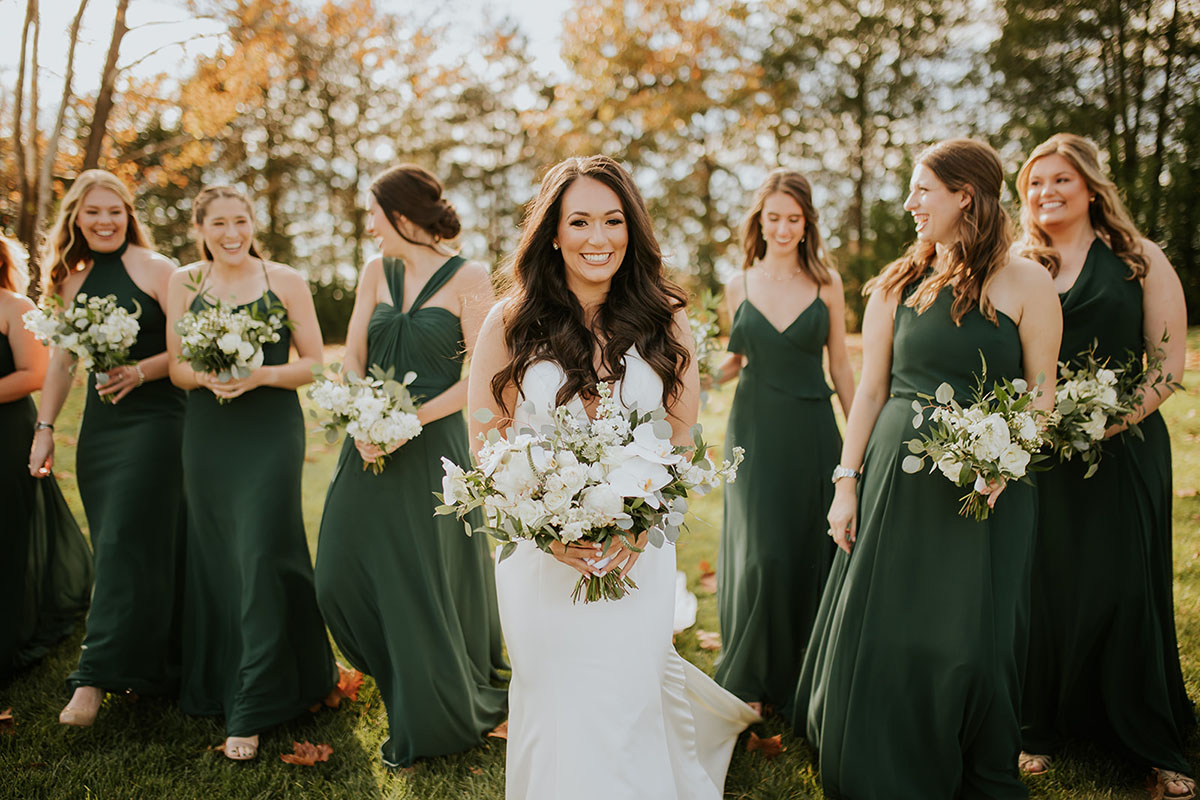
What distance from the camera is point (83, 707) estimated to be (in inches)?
188

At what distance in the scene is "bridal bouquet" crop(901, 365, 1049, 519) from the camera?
338 centimetres

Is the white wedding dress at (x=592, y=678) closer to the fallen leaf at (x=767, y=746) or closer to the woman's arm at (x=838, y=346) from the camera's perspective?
the fallen leaf at (x=767, y=746)

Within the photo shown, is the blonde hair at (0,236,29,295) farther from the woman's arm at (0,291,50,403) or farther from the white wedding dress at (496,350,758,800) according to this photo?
the white wedding dress at (496,350,758,800)

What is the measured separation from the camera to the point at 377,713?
493 centimetres

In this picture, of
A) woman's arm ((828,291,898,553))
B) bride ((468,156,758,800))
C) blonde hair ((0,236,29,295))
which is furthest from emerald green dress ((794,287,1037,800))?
blonde hair ((0,236,29,295))

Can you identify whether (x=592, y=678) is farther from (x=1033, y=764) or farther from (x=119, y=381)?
(x=119, y=381)

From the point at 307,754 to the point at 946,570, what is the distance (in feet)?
10.4

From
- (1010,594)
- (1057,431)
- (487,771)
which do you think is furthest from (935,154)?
(487,771)

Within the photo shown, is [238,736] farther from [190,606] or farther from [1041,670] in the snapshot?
[1041,670]

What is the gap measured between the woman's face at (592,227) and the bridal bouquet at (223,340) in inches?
81.6

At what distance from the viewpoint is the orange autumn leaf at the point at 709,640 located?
225 inches

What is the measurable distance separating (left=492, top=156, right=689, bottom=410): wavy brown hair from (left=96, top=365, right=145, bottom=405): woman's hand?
272 centimetres

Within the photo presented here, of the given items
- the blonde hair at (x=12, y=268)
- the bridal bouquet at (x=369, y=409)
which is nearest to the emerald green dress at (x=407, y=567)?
the bridal bouquet at (x=369, y=409)

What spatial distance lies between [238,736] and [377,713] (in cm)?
73
